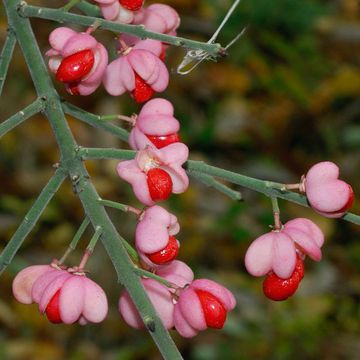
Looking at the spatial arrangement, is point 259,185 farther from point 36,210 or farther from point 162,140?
point 36,210

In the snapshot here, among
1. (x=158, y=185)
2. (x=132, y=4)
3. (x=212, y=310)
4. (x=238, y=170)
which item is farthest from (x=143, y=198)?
(x=238, y=170)

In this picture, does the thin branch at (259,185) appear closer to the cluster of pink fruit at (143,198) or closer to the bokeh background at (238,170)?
the cluster of pink fruit at (143,198)

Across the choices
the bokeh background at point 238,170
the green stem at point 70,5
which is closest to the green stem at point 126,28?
the green stem at point 70,5

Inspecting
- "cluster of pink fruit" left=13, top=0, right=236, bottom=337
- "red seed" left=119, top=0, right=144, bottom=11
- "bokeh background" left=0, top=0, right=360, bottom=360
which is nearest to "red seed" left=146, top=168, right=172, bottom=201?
"cluster of pink fruit" left=13, top=0, right=236, bottom=337

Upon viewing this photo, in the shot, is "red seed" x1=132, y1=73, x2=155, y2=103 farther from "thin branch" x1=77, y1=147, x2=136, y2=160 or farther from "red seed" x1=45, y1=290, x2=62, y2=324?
"red seed" x1=45, y1=290, x2=62, y2=324

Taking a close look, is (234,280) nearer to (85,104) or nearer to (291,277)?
(85,104)
